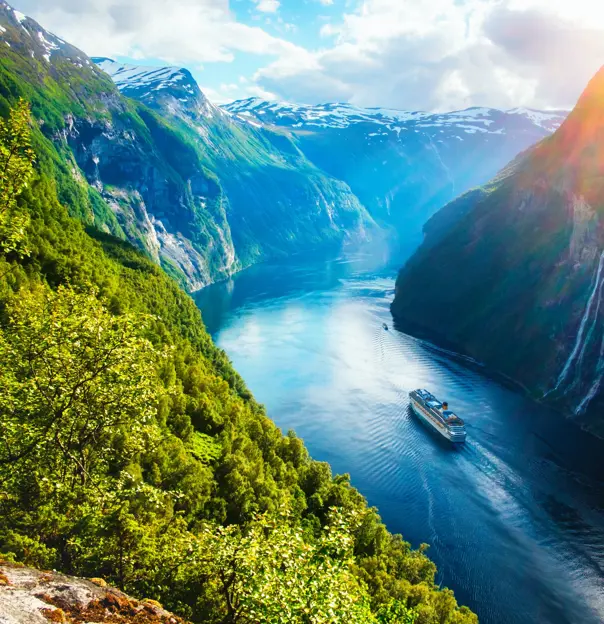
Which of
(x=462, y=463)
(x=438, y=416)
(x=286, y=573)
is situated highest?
(x=286, y=573)

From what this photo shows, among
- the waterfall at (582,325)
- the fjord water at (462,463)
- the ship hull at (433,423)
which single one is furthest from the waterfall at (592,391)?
the ship hull at (433,423)

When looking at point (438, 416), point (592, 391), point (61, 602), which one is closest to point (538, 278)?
point (592, 391)

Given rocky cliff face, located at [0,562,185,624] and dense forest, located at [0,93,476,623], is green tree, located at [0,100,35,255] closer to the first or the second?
dense forest, located at [0,93,476,623]

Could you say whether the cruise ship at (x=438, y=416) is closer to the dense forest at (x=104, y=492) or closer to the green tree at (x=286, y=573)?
the dense forest at (x=104, y=492)

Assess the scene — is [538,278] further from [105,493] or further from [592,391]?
[105,493]

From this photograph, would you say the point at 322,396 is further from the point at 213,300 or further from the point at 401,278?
the point at 213,300

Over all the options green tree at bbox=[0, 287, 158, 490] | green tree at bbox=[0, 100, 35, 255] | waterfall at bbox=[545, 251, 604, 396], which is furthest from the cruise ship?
green tree at bbox=[0, 100, 35, 255]
